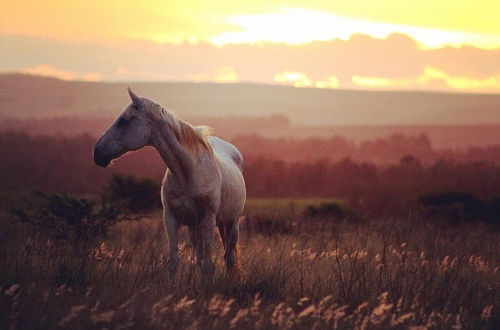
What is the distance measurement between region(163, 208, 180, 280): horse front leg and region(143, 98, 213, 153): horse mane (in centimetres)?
81

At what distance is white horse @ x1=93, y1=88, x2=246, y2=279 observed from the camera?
24.4ft

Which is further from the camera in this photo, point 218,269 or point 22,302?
point 218,269

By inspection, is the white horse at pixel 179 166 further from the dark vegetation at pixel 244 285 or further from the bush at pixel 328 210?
the bush at pixel 328 210

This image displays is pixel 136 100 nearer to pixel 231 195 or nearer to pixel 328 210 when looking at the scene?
pixel 231 195

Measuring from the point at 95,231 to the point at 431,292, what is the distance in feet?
22.1

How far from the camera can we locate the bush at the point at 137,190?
783 inches

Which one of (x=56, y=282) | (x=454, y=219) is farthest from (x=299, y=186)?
(x=56, y=282)

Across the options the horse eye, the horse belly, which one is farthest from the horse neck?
the horse belly

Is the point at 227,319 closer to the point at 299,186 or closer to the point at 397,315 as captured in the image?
the point at 397,315

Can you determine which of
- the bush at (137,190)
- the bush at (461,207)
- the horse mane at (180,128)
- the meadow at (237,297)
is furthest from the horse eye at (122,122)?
the bush at (461,207)

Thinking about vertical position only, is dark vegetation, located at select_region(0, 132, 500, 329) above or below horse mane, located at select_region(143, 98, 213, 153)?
below

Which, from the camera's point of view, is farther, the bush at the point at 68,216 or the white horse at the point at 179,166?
the bush at the point at 68,216

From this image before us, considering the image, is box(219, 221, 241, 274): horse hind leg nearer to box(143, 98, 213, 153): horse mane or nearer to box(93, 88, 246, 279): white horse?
box(93, 88, 246, 279): white horse

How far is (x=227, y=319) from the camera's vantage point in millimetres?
5836
